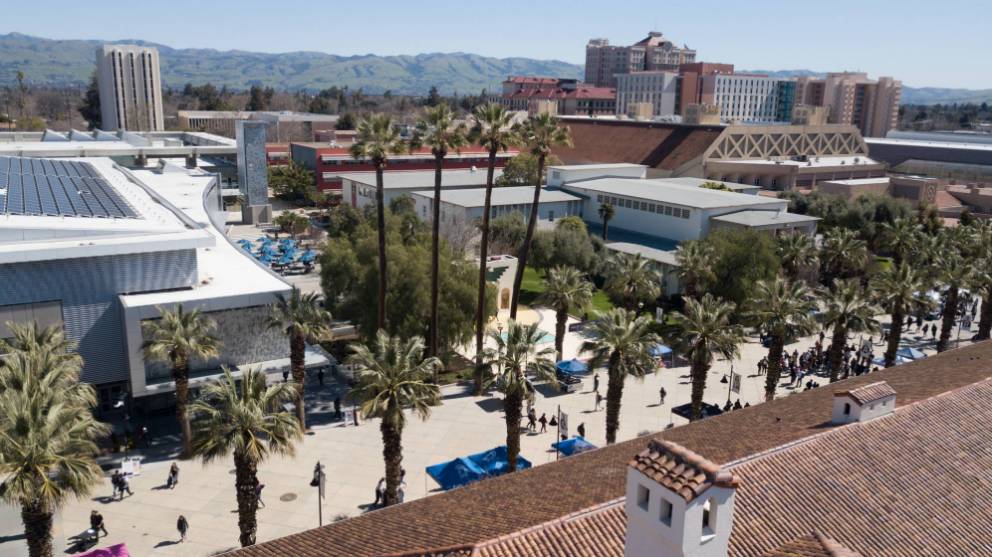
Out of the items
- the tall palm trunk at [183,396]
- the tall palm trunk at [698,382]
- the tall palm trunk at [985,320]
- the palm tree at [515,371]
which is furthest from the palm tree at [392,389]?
the tall palm trunk at [985,320]

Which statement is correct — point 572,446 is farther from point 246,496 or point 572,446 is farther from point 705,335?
point 246,496

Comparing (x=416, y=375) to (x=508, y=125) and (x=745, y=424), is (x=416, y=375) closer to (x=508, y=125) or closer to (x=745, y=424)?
(x=745, y=424)

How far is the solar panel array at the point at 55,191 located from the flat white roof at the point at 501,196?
28.5m

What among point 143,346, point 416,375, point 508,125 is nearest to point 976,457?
point 416,375

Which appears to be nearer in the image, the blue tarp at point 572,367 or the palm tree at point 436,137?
the palm tree at point 436,137

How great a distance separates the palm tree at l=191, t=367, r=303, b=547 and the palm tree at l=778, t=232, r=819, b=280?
120 ft

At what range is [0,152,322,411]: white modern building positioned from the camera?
104ft

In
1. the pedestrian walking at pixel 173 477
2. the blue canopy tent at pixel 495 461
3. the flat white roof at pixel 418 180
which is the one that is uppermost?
A: the flat white roof at pixel 418 180

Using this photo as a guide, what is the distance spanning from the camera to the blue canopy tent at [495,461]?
28500 mm

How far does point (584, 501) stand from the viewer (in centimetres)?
1756

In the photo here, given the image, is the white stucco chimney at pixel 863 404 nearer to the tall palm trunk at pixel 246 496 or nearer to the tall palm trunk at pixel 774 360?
the tall palm trunk at pixel 774 360

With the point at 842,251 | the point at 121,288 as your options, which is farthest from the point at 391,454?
the point at 842,251

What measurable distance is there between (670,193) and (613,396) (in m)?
43.4

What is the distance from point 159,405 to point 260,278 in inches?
299
